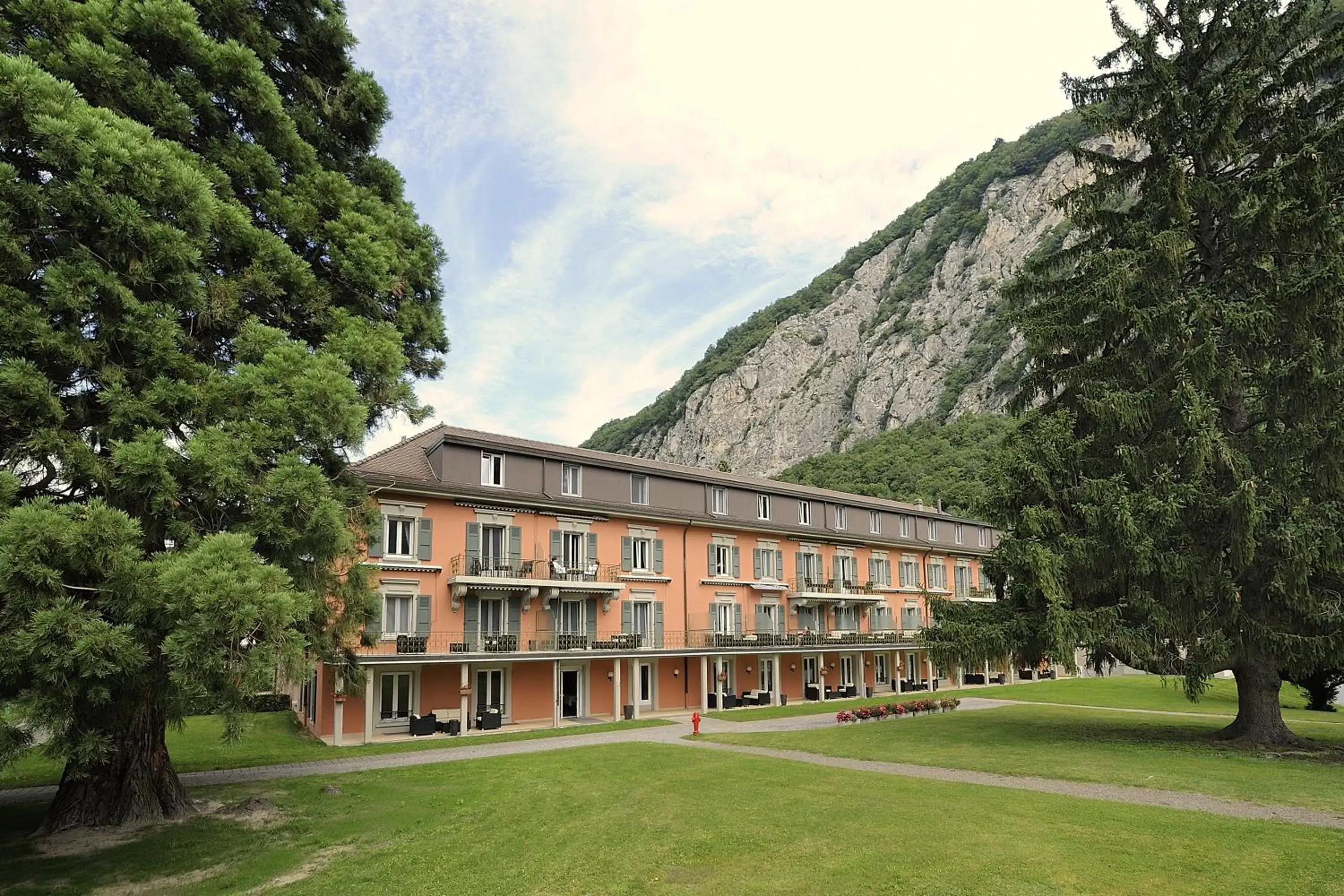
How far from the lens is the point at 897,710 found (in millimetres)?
26812

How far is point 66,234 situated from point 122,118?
1.61 metres

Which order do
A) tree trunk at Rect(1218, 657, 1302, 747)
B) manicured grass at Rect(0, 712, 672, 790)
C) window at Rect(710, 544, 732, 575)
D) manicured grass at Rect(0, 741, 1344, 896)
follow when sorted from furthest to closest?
window at Rect(710, 544, 732, 575)
tree trunk at Rect(1218, 657, 1302, 747)
manicured grass at Rect(0, 712, 672, 790)
manicured grass at Rect(0, 741, 1344, 896)

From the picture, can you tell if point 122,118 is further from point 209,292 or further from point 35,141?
point 209,292

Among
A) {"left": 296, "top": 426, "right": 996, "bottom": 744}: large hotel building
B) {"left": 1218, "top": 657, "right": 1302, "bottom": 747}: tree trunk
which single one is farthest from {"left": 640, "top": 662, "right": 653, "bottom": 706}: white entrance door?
{"left": 1218, "top": 657, "right": 1302, "bottom": 747}: tree trunk

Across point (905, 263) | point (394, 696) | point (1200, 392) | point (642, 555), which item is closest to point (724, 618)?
point (642, 555)

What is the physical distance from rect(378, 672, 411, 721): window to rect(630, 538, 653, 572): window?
9101 mm

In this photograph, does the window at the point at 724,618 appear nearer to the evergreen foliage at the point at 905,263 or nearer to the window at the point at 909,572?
the window at the point at 909,572

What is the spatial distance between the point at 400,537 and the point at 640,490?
9803mm

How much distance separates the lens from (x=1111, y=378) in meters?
20.7

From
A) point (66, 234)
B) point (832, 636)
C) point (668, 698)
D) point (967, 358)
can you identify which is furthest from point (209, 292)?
point (967, 358)

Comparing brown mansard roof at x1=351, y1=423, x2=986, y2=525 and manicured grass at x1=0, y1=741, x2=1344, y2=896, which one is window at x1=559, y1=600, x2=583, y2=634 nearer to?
brown mansard roof at x1=351, y1=423, x2=986, y2=525

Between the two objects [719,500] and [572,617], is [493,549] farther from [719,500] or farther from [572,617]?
[719,500]

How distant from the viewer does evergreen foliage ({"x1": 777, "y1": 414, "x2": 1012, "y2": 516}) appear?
221 ft

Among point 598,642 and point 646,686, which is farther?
point 646,686
